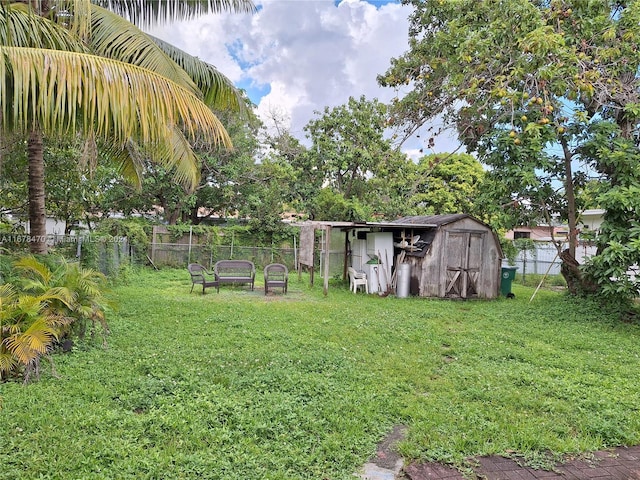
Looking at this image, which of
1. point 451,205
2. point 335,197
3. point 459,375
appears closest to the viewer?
point 459,375

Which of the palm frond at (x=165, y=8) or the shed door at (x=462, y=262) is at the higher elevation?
the palm frond at (x=165, y=8)

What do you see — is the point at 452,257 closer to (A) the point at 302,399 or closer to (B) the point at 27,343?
(A) the point at 302,399

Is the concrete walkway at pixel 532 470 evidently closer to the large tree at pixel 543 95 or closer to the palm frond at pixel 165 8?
the large tree at pixel 543 95

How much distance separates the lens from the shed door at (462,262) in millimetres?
10766

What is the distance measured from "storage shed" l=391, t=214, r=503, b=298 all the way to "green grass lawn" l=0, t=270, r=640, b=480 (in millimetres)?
3833

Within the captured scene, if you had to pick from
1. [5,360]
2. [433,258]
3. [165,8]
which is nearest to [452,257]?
[433,258]

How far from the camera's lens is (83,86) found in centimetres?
357

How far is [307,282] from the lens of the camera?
13359 mm

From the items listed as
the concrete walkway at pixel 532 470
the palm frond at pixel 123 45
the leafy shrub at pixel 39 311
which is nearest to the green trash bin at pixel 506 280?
the concrete walkway at pixel 532 470

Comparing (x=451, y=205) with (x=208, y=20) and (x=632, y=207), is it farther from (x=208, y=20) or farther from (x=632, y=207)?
(x=208, y=20)

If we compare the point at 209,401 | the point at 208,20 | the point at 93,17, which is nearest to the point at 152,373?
the point at 209,401

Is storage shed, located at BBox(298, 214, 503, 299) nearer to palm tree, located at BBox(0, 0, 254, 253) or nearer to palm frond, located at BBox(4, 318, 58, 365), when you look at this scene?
palm tree, located at BBox(0, 0, 254, 253)

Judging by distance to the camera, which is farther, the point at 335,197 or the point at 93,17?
the point at 335,197

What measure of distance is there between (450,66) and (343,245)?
25.1 feet
